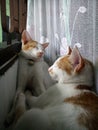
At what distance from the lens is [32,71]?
1.42m

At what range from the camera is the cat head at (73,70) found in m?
1.24

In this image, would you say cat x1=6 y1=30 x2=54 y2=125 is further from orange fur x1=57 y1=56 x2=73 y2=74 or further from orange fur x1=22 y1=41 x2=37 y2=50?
orange fur x1=57 y1=56 x2=73 y2=74

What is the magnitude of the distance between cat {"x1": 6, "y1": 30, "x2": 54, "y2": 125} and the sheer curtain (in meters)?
0.25

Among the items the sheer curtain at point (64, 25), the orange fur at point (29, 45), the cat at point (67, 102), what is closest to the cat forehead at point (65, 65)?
the cat at point (67, 102)

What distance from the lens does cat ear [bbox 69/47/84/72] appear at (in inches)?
47.1

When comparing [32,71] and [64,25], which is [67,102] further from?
[64,25]

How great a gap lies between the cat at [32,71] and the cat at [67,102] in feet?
0.19

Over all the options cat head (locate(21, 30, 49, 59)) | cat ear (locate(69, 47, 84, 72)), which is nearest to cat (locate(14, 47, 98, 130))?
cat ear (locate(69, 47, 84, 72))

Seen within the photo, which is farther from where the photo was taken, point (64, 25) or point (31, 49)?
point (64, 25)

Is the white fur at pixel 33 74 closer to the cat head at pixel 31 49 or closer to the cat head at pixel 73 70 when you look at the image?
the cat head at pixel 31 49

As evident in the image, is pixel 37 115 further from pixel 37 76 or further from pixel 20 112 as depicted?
pixel 37 76

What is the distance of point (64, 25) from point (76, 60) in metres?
0.46

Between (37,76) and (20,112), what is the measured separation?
0.38 m

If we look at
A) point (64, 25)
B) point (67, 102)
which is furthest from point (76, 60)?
point (64, 25)
